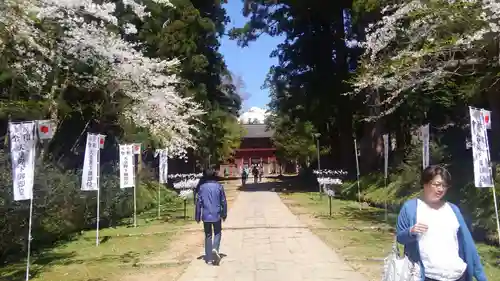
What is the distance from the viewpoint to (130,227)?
50.4 ft

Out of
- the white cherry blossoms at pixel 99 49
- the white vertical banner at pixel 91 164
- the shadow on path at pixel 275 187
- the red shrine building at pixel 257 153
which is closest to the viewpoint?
the white cherry blossoms at pixel 99 49

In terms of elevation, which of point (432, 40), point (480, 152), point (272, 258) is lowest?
point (272, 258)

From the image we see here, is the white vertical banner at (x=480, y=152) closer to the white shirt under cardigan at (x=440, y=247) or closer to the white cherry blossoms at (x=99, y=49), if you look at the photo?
the white shirt under cardigan at (x=440, y=247)

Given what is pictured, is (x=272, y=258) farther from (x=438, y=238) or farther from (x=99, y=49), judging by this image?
(x=99, y=49)

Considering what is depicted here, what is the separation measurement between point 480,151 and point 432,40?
277 cm

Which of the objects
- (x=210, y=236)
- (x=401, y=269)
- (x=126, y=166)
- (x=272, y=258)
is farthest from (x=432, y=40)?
(x=126, y=166)

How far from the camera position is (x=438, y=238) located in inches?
144

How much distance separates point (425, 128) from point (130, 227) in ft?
28.9

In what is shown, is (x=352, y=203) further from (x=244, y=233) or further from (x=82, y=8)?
(x=82, y=8)

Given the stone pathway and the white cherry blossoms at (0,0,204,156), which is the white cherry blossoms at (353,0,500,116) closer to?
the stone pathway

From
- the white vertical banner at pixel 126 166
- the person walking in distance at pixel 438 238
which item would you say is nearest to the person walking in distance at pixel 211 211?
the person walking in distance at pixel 438 238

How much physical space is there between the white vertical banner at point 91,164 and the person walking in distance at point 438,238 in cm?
939

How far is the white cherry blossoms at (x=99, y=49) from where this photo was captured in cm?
994

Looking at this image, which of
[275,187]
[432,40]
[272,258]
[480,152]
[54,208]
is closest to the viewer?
[480,152]
